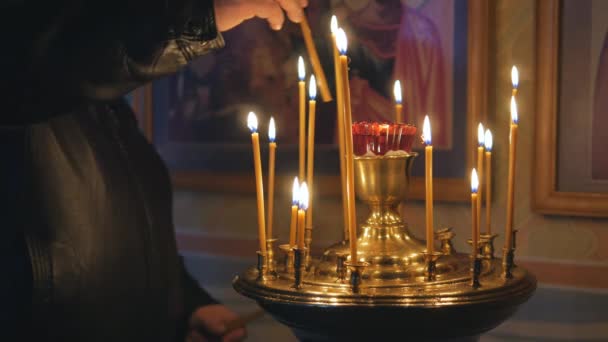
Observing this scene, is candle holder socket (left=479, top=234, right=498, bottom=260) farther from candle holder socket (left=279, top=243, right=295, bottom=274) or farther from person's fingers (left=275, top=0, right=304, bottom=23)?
person's fingers (left=275, top=0, right=304, bottom=23)

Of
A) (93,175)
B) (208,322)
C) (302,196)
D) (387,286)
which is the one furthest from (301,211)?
(208,322)

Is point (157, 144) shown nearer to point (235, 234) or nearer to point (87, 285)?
point (235, 234)

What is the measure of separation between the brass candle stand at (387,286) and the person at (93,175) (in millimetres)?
271

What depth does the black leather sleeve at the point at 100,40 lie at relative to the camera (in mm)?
853

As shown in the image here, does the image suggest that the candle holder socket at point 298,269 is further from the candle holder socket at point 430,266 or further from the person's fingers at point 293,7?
the person's fingers at point 293,7

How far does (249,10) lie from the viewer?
94 cm

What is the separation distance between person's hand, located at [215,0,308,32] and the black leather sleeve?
71 mm

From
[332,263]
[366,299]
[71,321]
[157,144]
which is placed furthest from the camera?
[157,144]

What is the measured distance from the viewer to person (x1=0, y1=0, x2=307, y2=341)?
0.86 metres

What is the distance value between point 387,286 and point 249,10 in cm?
40

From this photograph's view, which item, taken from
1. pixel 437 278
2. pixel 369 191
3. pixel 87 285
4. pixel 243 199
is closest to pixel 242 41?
pixel 243 199

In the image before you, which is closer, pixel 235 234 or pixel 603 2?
pixel 603 2

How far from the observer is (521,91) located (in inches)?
51.4

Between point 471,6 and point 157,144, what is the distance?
2.68 ft
